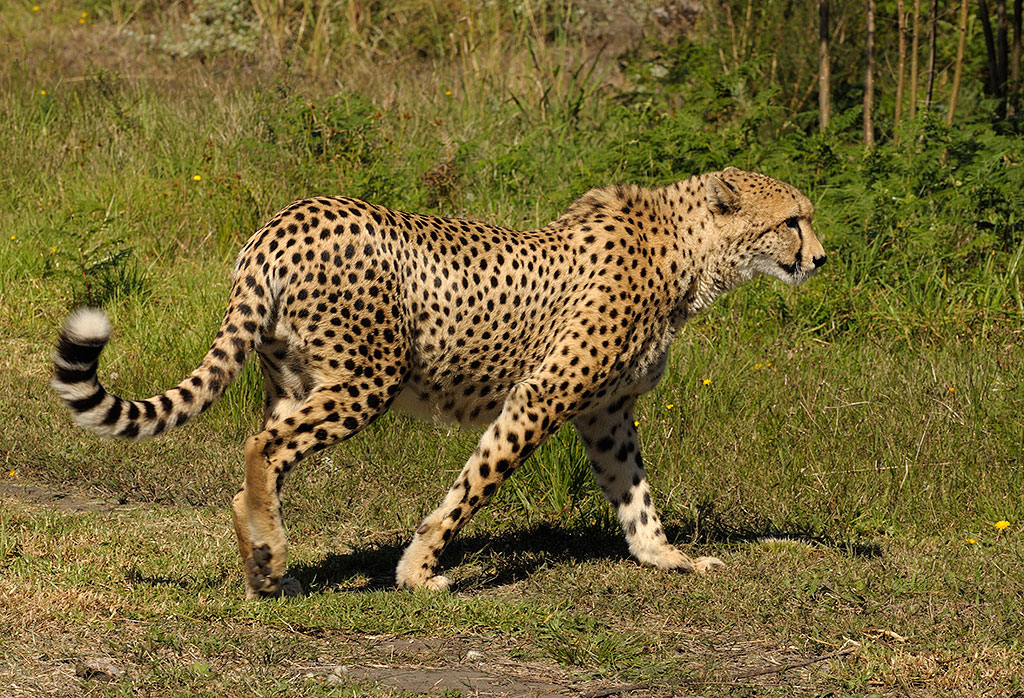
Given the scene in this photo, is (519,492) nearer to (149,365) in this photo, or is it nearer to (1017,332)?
(149,365)

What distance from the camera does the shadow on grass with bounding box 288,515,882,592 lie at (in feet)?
14.6

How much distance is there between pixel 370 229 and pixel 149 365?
100 inches

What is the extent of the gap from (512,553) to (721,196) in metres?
1.49

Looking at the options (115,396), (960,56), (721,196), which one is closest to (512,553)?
(721,196)

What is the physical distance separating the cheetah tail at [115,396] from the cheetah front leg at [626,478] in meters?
1.42

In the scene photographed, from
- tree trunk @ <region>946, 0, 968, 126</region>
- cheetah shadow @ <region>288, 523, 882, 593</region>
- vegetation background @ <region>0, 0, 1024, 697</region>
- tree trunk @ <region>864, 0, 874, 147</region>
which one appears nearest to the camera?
vegetation background @ <region>0, 0, 1024, 697</region>

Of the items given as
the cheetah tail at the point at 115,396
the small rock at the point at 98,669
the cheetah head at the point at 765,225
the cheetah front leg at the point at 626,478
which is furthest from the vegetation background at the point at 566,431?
the cheetah head at the point at 765,225

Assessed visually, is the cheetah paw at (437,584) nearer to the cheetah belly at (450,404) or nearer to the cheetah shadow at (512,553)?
the cheetah shadow at (512,553)

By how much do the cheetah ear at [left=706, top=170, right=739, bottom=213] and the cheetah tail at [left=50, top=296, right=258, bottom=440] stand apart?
1703 mm

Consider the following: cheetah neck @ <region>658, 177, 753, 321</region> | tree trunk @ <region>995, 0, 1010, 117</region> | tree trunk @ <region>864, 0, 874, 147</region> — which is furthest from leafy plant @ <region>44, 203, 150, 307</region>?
tree trunk @ <region>995, 0, 1010, 117</region>

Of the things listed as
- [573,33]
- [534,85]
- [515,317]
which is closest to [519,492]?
[515,317]

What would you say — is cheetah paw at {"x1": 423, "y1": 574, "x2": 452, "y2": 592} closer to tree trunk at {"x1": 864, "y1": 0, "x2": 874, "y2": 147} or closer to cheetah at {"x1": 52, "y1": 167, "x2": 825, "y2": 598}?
cheetah at {"x1": 52, "y1": 167, "x2": 825, "y2": 598}

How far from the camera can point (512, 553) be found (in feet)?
15.6

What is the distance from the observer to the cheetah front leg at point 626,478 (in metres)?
4.68
